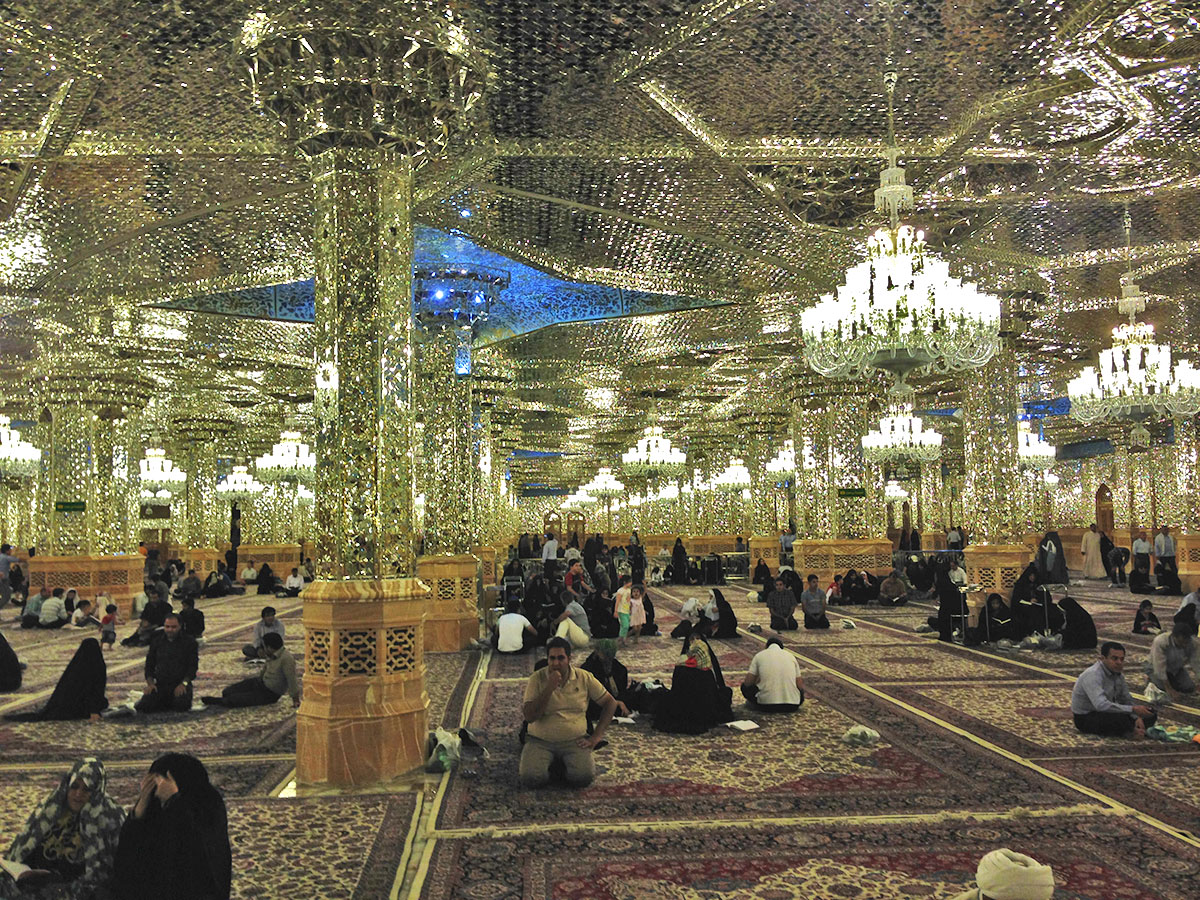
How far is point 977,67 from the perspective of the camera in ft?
14.3

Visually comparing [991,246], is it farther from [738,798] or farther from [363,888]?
[363,888]

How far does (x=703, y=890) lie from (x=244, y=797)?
1935mm

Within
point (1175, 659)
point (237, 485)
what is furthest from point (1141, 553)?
point (237, 485)

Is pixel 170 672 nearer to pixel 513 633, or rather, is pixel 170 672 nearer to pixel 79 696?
pixel 79 696

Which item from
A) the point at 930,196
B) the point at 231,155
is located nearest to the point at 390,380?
the point at 231,155

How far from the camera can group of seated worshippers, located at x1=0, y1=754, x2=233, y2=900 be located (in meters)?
2.36

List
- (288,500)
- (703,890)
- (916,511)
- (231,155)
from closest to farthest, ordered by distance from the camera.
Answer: (703,890) → (231,155) → (288,500) → (916,511)

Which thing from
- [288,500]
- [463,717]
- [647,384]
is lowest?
[463,717]

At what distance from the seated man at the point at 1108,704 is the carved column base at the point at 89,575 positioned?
10.2 metres

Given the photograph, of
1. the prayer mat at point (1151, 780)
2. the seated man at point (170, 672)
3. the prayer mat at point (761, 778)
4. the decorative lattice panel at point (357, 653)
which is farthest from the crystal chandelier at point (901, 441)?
the decorative lattice panel at point (357, 653)

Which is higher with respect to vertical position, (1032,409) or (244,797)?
(1032,409)

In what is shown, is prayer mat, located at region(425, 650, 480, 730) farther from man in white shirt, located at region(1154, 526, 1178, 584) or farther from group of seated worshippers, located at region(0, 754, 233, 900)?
man in white shirt, located at region(1154, 526, 1178, 584)

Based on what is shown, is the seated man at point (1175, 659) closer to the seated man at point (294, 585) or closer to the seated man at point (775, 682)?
the seated man at point (775, 682)

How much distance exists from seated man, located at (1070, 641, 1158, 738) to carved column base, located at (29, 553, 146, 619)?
10.2 meters
